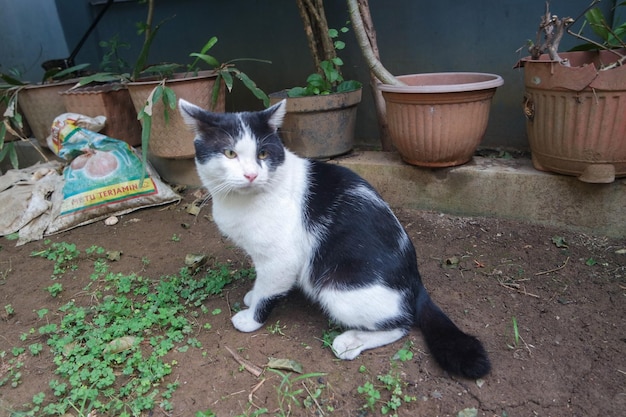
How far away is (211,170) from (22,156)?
3801 mm

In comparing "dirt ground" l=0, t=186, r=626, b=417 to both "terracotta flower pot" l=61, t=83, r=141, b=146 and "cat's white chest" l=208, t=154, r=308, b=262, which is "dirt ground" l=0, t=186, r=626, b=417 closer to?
"cat's white chest" l=208, t=154, r=308, b=262

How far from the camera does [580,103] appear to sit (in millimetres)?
2090

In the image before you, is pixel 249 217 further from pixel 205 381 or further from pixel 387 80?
pixel 387 80

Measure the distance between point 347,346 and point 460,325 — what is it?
521mm

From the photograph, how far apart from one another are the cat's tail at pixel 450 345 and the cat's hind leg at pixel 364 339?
0.38 feet

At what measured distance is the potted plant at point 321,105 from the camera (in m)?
2.84

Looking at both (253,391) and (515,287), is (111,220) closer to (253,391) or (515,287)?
(253,391)

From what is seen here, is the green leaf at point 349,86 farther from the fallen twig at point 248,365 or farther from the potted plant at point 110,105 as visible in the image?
the fallen twig at point 248,365

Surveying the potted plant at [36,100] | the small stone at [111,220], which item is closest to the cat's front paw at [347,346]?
the small stone at [111,220]

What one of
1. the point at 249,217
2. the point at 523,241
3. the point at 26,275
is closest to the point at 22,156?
the point at 26,275

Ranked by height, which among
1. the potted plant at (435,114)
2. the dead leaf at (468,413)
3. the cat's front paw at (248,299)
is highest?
the potted plant at (435,114)

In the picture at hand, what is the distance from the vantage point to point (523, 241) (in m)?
2.38

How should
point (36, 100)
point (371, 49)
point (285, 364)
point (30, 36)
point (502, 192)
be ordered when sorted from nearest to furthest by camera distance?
Result: point (285, 364) < point (502, 192) < point (371, 49) < point (36, 100) < point (30, 36)

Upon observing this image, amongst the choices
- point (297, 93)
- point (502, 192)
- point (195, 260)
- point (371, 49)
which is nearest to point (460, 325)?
point (502, 192)
